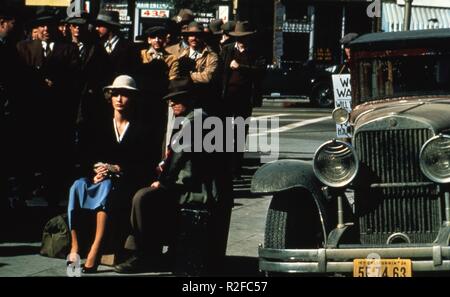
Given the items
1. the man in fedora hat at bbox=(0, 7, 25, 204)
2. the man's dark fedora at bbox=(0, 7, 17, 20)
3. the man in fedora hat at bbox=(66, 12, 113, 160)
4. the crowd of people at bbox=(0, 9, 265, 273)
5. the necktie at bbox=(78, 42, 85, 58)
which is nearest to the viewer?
the crowd of people at bbox=(0, 9, 265, 273)

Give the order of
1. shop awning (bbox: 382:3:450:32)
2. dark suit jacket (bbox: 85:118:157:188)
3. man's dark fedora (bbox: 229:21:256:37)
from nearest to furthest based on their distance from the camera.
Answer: dark suit jacket (bbox: 85:118:157:188)
man's dark fedora (bbox: 229:21:256:37)
shop awning (bbox: 382:3:450:32)

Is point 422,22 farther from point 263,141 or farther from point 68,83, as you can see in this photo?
point 68,83

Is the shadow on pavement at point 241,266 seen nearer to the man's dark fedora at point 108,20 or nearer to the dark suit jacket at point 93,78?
the dark suit jacket at point 93,78

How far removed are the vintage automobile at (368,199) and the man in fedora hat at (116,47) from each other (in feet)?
13.8

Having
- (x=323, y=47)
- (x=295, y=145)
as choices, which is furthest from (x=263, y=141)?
(x=323, y=47)

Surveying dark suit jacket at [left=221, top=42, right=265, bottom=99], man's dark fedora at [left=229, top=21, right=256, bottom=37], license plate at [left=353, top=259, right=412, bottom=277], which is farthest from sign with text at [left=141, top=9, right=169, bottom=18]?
license plate at [left=353, top=259, right=412, bottom=277]

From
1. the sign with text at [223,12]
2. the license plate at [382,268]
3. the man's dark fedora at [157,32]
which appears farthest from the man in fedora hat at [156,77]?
the sign with text at [223,12]

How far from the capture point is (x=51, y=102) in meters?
12.8

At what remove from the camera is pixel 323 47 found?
138ft

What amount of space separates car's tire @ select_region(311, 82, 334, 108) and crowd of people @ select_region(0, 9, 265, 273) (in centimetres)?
1801

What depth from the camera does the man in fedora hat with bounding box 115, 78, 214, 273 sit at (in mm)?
9141

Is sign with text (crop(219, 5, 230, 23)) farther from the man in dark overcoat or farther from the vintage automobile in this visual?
the vintage automobile

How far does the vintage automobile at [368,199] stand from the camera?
314 inches

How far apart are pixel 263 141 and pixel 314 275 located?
1353 cm
